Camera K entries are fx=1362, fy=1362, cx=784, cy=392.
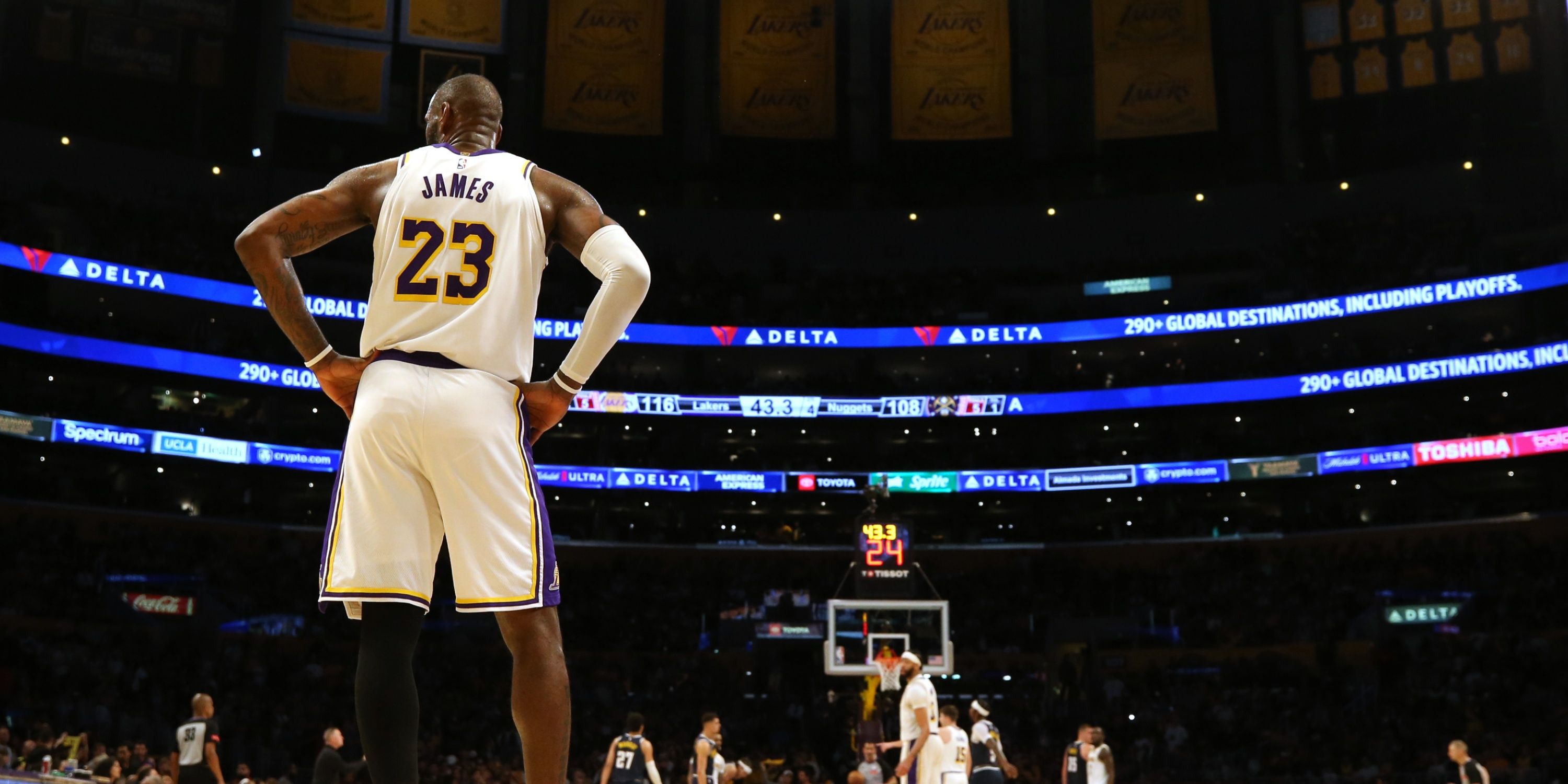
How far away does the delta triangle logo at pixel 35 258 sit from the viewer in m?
34.0

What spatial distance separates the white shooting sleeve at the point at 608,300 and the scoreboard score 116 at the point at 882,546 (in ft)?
61.4

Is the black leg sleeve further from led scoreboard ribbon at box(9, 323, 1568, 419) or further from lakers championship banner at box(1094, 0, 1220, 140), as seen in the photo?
led scoreboard ribbon at box(9, 323, 1568, 419)

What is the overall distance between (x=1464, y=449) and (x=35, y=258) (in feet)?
122

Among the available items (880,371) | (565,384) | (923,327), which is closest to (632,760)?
(565,384)

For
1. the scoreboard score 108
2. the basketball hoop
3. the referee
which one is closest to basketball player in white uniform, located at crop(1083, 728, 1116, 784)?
the basketball hoop

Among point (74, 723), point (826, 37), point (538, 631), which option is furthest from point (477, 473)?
point (826, 37)

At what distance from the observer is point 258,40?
3688cm

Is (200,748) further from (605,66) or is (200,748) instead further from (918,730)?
(605,66)

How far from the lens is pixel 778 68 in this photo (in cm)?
3575

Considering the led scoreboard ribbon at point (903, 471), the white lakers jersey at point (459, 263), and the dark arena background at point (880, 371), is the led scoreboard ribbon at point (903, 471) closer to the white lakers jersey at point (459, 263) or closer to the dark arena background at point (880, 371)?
the dark arena background at point (880, 371)

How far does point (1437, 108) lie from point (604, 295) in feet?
134

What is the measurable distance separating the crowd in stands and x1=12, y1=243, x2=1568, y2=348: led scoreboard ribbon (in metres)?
6.35

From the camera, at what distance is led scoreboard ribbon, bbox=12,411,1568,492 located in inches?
1371

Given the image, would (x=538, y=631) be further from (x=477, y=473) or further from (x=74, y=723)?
(x=74, y=723)
